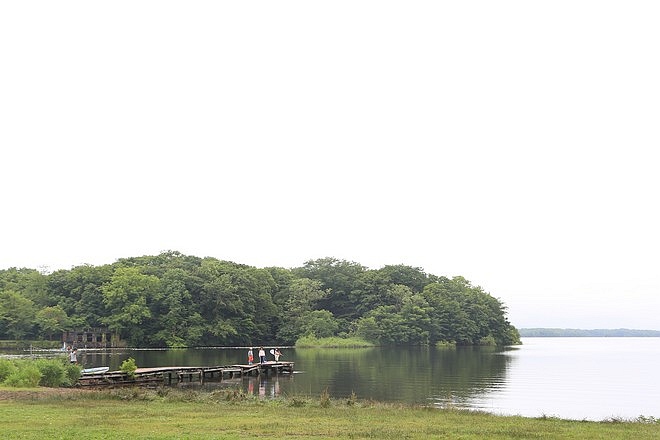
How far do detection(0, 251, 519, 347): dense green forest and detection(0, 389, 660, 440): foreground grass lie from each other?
248ft

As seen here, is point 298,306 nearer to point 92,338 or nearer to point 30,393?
point 92,338

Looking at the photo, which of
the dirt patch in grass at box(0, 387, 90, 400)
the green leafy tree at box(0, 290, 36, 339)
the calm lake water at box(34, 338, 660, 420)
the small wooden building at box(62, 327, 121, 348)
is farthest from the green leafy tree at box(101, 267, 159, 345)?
the dirt patch in grass at box(0, 387, 90, 400)

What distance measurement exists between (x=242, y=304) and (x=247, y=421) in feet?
298

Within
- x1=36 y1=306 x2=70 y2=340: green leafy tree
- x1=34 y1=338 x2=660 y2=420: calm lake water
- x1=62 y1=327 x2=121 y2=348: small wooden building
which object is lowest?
x1=34 y1=338 x2=660 y2=420: calm lake water

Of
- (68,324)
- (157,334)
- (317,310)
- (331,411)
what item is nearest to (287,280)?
(317,310)

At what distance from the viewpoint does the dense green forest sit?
102062mm

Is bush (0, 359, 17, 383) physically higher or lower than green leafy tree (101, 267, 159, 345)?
lower

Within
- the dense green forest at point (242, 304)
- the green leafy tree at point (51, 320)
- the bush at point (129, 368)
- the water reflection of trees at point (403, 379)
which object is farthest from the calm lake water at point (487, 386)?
the dense green forest at point (242, 304)

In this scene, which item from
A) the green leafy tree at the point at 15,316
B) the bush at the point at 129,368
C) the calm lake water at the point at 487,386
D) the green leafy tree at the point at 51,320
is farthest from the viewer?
the green leafy tree at the point at 51,320

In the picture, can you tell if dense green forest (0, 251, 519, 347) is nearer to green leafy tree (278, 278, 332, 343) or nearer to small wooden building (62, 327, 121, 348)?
green leafy tree (278, 278, 332, 343)

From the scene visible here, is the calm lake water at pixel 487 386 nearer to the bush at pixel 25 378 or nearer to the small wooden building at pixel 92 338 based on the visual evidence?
the bush at pixel 25 378

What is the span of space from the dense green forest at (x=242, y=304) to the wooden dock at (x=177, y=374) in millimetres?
48558

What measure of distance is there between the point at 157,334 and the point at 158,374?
59517mm

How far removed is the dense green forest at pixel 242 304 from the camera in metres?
102
